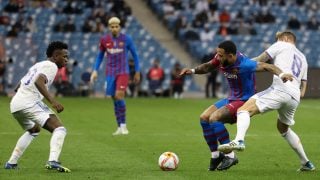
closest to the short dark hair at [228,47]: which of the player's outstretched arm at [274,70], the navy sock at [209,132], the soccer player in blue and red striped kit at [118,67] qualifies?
the player's outstretched arm at [274,70]

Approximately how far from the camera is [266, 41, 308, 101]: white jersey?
1202 cm

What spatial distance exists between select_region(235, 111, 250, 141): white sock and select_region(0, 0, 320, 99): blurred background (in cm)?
2002

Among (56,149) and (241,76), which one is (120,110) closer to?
(241,76)

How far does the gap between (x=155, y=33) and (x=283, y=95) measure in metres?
28.7

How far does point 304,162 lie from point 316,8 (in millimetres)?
32440

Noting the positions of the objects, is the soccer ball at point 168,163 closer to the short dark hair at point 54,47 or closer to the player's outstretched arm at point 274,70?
the player's outstretched arm at point 274,70

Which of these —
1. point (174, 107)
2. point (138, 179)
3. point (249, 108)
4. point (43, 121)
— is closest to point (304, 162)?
point (249, 108)

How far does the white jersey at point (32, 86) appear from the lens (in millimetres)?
11812

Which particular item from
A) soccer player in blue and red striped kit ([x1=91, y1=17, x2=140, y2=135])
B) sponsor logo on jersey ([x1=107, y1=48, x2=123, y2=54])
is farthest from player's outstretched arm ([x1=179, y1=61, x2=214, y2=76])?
sponsor logo on jersey ([x1=107, y1=48, x2=123, y2=54])

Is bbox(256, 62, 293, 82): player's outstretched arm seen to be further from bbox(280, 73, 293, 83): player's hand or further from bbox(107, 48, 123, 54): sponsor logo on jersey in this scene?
bbox(107, 48, 123, 54): sponsor logo on jersey

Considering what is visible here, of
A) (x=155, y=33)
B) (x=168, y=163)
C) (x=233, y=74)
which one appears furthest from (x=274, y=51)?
(x=155, y=33)

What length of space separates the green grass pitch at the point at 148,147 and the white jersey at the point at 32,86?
927 millimetres

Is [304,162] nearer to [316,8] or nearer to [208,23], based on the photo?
[208,23]

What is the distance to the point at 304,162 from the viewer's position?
12305 millimetres
